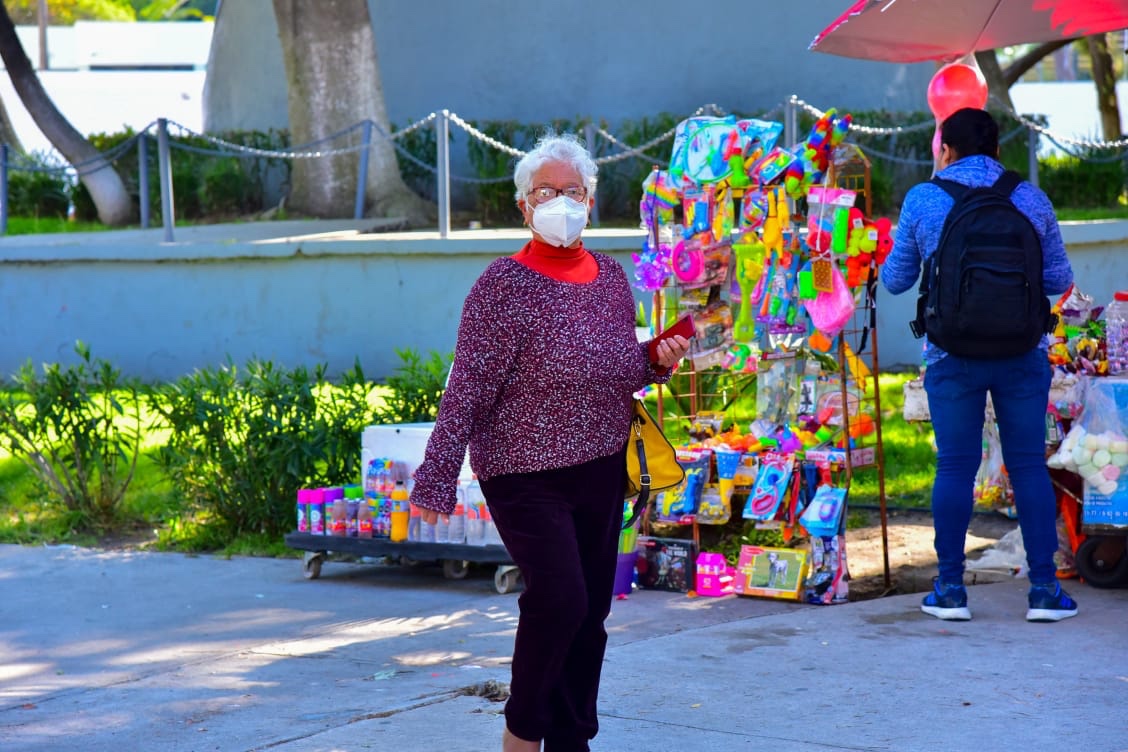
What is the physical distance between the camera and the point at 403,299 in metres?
11.7

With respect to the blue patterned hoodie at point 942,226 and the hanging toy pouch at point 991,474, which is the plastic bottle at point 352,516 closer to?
the blue patterned hoodie at point 942,226

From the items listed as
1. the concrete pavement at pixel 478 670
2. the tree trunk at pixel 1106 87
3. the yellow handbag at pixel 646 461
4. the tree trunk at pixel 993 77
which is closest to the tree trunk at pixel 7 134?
the tree trunk at pixel 993 77

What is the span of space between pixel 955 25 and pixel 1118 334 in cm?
166

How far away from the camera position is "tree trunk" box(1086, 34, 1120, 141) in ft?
62.1

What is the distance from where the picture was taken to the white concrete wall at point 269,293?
11625 millimetres

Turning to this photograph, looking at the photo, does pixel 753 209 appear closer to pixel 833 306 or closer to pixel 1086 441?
pixel 833 306

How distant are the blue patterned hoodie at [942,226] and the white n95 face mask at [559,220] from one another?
216cm

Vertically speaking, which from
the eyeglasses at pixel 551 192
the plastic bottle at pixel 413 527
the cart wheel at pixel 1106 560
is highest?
the eyeglasses at pixel 551 192

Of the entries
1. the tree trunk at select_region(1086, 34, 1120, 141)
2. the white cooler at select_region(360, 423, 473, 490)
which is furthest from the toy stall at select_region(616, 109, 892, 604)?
the tree trunk at select_region(1086, 34, 1120, 141)

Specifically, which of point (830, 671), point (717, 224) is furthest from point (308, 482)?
Answer: point (830, 671)

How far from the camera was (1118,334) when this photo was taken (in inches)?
249

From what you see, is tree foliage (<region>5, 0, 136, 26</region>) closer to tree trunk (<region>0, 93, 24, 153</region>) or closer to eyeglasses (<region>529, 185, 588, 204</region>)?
tree trunk (<region>0, 93, 24, 153</region>)

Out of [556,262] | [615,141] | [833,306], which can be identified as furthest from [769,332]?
[615,141]

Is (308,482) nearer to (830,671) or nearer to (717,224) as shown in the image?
(717,224)
